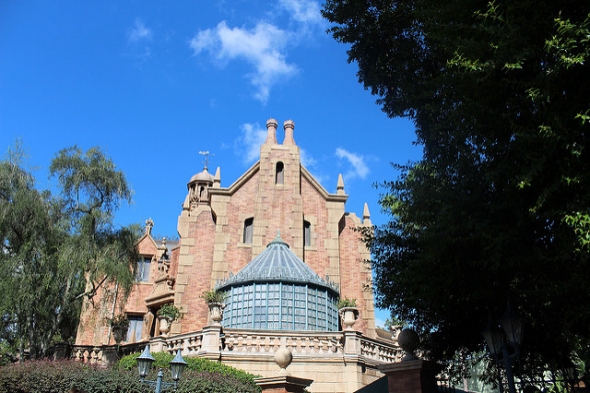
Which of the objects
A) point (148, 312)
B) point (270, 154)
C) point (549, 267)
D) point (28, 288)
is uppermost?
point (270, 154)

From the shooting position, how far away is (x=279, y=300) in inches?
739

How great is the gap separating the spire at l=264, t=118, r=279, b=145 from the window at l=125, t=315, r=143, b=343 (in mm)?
13205

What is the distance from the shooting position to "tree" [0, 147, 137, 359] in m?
18.0

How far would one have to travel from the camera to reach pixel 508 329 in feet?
27.6

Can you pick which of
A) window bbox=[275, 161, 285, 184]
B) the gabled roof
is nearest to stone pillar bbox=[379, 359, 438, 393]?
the gabled roof

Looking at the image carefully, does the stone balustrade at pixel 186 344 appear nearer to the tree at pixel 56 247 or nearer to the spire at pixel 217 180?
the tree at pixel 56 247

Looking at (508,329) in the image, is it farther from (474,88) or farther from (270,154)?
(270,154)

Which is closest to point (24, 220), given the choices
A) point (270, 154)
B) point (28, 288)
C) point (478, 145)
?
point (28, 288)

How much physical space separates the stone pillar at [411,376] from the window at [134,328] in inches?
964

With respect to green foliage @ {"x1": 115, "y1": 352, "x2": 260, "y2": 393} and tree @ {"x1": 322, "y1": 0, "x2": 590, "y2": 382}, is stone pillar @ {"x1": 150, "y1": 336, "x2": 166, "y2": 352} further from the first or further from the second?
tree @ {"x1": 322, "y1": 0, "x2": 590, "y2": 382}

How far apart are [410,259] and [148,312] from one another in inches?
870

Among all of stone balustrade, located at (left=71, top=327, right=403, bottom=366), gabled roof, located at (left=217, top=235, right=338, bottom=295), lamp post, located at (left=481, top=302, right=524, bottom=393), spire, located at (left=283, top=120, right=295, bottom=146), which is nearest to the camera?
lamp post, located at (left=481, top=302, right=524, bottom=393)

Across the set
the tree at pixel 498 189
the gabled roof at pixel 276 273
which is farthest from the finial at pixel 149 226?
the tree at pixel 498 189

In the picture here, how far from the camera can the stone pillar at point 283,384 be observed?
10.3 m
